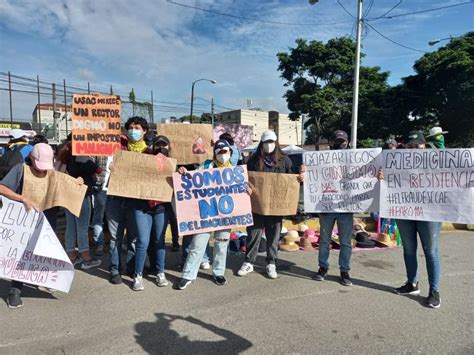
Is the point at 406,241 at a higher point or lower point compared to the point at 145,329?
higher

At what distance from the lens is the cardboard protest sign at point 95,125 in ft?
15.4

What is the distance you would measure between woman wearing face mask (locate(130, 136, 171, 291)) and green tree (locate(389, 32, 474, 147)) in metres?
22.0

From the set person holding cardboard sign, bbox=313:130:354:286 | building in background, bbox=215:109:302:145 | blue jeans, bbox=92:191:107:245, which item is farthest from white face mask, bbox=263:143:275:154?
building in background, bbox=215:109:302:145

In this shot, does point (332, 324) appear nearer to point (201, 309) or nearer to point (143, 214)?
point (201, 309)

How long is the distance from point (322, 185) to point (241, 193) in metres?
1.02

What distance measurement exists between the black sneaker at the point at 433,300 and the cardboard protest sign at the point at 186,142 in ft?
10.8

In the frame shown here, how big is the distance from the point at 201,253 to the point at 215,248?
191 mm

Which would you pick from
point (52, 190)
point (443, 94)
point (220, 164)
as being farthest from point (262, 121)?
point (52, 190)

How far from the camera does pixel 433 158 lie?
14.0 feet

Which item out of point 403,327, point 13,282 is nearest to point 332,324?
point 403,327

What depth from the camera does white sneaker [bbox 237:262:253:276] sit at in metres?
4.90

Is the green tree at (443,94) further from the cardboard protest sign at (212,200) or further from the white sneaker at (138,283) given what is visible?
the white sneaker at (138,283)

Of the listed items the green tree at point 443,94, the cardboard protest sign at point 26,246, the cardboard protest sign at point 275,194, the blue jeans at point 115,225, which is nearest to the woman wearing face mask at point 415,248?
the cardboard protest sign at point 275,194

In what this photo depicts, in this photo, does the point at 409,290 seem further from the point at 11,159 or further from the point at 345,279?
the point at 11,159
